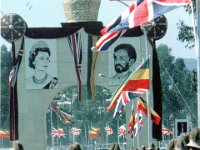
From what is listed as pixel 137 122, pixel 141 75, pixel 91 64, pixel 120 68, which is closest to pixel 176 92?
pixel 91 64

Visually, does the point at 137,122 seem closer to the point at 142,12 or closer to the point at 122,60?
the point at 122,60

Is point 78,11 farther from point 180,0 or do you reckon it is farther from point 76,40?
point 180,0

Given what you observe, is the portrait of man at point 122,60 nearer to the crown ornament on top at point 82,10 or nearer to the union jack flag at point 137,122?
the crown ornament on top at point 82,10

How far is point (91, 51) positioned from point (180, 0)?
29246 millimetres

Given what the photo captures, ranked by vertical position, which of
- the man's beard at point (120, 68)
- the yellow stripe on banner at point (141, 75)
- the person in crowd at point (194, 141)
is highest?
the man's beard at point (120, 68)

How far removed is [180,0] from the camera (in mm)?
18594

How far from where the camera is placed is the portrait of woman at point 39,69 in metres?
47.4

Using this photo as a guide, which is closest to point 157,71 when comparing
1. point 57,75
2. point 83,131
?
point 57,75

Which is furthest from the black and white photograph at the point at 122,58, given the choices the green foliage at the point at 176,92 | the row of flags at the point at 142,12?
the green foliage at the point at 176,92

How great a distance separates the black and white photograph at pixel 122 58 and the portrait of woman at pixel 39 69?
266cm

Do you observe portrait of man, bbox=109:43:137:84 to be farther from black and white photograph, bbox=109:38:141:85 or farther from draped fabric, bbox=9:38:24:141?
draped fabric, bbox=9:38:24:141

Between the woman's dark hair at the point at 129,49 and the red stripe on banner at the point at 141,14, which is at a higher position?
the woman's dark hair at the point at 129,49

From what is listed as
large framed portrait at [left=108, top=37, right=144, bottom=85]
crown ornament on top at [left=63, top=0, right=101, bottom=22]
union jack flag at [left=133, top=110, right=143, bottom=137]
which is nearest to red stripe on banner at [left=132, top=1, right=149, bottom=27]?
union jack flag at [left=133, top=110, right=143, bottom=137]

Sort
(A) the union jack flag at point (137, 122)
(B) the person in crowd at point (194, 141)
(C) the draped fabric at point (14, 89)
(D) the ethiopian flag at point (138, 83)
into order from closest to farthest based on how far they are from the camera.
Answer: (B) the person in crowd at point (194, 141)
(D) the ethiopian flag at point (138, 83)
(A) the union jack flag at point (137, 122)
(C) the draped fabric at point (14, 89)
